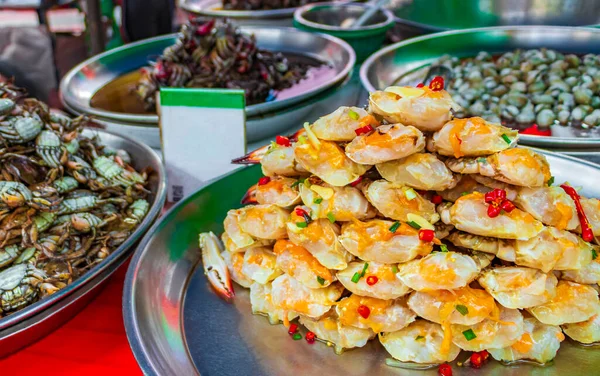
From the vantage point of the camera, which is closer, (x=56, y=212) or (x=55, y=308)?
(x=55, y=308)

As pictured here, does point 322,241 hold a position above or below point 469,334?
above

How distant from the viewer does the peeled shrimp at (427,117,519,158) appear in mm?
989

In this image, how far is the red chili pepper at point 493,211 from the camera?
38.4 inches

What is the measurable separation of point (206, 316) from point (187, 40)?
Answer: 207 cm

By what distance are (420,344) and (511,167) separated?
421mm

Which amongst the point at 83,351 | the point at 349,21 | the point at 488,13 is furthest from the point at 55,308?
the point at 488,13

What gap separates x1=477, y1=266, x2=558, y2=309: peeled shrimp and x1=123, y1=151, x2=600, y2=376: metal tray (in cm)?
18

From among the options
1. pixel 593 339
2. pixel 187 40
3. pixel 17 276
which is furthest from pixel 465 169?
pixel 187 40

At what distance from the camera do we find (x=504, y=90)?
8.35 feet

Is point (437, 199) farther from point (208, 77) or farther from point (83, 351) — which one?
point (208, 77)

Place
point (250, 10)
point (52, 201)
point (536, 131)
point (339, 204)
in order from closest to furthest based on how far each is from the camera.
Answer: point (339, 204) < point (52, 201) < point (536, 131) < point (250, 10)

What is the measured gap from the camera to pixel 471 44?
308cm

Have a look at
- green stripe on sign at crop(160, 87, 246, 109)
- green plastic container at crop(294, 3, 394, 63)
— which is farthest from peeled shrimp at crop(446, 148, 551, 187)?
green plastic container at crop(294, 3, 394, 63)

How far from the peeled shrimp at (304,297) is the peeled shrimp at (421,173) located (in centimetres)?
30
